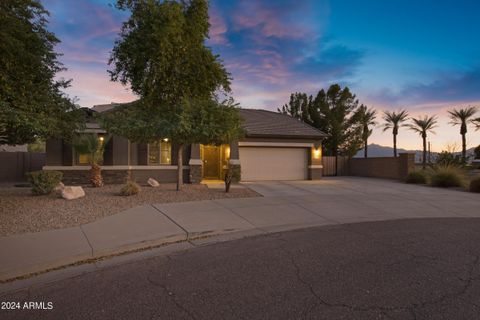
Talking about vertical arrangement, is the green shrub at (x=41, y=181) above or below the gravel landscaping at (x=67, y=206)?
above

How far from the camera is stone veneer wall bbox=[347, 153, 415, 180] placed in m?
20.5

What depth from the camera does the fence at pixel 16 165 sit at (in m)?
20.3

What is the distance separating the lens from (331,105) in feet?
91.6

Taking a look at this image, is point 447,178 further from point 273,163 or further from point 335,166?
point 335,166

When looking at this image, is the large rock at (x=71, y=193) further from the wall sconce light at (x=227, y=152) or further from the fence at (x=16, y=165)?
the fence at (x=16, y=165)

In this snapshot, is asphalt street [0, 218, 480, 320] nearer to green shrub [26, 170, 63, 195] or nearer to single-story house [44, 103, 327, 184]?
green shrub [26, 170, 63, 195]

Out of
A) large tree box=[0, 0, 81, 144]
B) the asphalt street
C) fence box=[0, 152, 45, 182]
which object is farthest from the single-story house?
the asphalt street

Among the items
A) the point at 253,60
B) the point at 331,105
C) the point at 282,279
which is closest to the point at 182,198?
the point at 282,279

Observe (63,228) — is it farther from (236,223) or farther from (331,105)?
(331,105)

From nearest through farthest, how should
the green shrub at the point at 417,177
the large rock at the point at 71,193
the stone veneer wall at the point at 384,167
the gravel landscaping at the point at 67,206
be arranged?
the gravel landscaping at the point at 67,206, the large rock at the point at 71,193, the green shrub at the point at 417,177, the stone veneer wall at the point at 384,167

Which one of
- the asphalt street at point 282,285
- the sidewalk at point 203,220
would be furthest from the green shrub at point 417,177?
the asphalt street at point 282,285

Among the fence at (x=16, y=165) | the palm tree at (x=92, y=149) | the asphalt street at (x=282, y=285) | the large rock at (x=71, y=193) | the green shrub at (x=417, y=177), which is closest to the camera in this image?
the asphalt street at (x=282, y=285)

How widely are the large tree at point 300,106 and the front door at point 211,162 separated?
12536 mm

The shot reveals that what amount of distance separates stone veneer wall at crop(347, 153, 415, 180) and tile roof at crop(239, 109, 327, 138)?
→ 17.6 feet
